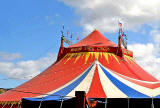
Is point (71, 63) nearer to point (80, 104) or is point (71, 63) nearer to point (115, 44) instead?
point (115, 44)

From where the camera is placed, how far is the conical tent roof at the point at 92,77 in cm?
698

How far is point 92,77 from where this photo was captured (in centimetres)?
764

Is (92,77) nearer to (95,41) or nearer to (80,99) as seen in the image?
(80,99)

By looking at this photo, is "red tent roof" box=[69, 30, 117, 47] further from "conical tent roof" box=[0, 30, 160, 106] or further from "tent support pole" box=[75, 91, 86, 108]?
"tent support pole" box=[75, 91, 86, 108]

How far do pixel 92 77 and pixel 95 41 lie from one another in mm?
5474

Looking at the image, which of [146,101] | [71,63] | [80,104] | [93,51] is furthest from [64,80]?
[80,104]

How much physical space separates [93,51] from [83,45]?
85cm

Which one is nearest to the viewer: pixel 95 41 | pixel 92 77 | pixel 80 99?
pixel 80 99

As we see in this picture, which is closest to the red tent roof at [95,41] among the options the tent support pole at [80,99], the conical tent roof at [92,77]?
the conical tent roof at [92,77]

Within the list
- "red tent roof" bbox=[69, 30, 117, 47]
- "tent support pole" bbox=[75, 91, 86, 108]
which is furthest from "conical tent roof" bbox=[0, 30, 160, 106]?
"tent support pole" bbox=[75, 91, 86, 108]

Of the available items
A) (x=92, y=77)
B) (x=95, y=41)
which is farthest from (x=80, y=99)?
(x=95, y=41)

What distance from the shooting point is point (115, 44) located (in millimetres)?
13055

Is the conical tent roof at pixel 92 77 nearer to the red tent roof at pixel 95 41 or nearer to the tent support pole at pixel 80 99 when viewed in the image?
the red tent roof at pixel 95 41

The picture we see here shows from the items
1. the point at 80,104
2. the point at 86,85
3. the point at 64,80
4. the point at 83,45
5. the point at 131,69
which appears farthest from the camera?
the point at 83,45
